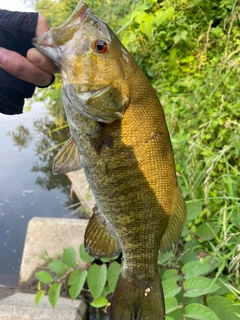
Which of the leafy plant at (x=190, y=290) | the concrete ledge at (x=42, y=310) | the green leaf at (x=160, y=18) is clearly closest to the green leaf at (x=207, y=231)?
the leafy plant at (x=190, y=290)

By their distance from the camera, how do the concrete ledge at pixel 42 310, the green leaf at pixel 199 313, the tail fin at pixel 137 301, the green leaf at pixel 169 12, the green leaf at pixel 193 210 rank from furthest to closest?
the green leaf at pixel 169 12 → the concrete ledge at pixel 42 310 → the green leaf at pixel 193 210 → the green leaf at pixel 199 313 → the tail fin at pixel 137 301

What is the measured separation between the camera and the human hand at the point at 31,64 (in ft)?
4.01

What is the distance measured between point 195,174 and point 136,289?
1.33 m

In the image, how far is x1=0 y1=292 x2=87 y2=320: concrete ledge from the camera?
257cm

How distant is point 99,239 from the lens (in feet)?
4.74

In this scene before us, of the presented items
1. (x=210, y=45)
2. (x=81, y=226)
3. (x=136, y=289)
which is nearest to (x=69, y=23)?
(x=136, y=289)

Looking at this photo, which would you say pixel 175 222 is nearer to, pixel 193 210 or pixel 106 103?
pixel 106 103

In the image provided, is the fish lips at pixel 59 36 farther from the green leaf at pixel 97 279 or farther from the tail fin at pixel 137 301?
the green leaf at pixel 97 279

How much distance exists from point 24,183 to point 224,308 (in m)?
4.46

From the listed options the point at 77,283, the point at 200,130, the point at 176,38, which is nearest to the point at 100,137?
the point at 77,283

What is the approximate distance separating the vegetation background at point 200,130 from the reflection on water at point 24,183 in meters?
2.21

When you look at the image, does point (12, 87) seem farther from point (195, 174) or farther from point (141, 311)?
point (195, 174)

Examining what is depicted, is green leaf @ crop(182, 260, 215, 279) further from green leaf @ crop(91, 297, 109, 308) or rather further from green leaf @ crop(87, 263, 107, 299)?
green leaf @ crop(91, 297, 109, 308)

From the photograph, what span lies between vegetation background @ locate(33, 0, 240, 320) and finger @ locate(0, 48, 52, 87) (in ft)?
4.07
